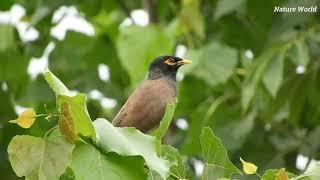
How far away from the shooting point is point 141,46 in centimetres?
616

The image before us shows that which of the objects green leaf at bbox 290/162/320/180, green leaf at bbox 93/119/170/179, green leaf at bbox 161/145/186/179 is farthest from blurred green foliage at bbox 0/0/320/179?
green leaf at bbox 93/119/170/179

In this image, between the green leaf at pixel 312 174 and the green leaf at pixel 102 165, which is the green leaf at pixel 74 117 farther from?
the green leaf at pixel 312 174

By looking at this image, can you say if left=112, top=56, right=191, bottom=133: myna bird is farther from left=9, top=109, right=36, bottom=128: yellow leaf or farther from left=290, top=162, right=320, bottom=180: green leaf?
left=290, top=162, right=320, bottom=180: green leaf

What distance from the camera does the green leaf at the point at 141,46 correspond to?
6.01 metres

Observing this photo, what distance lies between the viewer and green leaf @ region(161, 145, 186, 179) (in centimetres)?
316

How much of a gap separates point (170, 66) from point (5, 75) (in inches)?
87.5

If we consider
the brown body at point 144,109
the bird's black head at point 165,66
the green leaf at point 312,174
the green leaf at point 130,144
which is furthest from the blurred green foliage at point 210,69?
the green leaf at point 130,144

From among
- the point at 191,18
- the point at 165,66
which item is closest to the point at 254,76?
the point at 191,18

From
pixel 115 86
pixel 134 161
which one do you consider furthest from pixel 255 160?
pixel 134 161

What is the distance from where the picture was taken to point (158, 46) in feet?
20.3

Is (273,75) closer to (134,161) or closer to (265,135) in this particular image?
(265,135)

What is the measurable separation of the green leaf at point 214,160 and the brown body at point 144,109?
3.74ft

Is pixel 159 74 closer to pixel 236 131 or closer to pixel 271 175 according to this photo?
pixel 236 131

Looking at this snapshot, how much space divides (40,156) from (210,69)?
380cm
